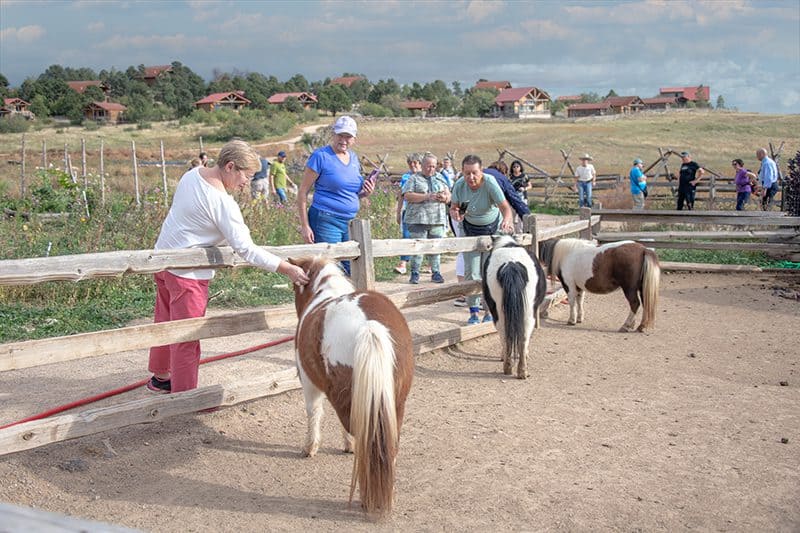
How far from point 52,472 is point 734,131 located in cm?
5976

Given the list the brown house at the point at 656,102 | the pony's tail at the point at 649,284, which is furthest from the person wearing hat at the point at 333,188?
the brown house at the point at 656,102

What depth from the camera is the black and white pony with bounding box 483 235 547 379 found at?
660 centimetres

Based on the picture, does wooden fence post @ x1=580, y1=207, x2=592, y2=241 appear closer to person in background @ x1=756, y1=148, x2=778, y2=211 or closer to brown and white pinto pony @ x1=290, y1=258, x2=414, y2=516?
brown and white pinto pony @ x1=290, y1=258, x2=414, y2=516

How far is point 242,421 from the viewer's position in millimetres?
5410

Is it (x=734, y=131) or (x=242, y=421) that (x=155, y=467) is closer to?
(x=242, y=421)

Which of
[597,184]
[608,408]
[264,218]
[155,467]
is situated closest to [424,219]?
[264,218]

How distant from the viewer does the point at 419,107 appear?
3337 inches

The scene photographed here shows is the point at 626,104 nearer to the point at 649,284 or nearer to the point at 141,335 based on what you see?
the point at 649,284

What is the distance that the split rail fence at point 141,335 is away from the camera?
424 cm

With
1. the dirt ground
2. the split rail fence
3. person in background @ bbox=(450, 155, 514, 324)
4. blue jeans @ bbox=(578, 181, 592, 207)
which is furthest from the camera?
blue jeans @ bbox=(578, 181, 592, 207)

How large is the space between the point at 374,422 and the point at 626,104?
319ft

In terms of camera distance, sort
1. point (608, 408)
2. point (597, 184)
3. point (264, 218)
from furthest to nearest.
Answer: point (597, 184) < point (264, 218) < point (608, 408)

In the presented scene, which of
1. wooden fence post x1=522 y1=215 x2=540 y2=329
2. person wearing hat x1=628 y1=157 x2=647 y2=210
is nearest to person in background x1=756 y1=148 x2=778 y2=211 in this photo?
person wearing hat x1=628 y1=157 x2=647 y2=210

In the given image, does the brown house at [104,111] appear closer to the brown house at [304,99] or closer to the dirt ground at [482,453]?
the brown house at [304,99]
